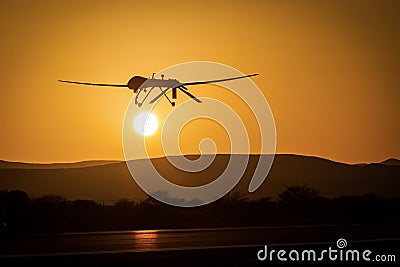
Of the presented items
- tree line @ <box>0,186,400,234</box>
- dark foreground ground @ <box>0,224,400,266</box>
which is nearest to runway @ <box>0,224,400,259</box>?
dark foreground ground @ <box>0,224,400,266</box>

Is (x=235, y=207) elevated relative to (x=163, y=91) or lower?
lower

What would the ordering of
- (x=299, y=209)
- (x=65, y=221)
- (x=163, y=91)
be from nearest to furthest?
1. (x=163, y=91)
2. (x=65, y=221)
3. (x=299, y=209)

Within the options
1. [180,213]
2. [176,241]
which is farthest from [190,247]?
[180,213]

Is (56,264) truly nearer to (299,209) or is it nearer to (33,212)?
(33,212)

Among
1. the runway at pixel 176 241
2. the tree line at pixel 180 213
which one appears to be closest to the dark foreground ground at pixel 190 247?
the runway at pixel 176 241

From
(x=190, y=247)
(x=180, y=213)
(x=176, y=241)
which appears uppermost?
(x=190, y=247)

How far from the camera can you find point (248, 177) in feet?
282

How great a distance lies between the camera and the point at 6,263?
74.0 feet

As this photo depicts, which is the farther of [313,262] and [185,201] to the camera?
[185,201]

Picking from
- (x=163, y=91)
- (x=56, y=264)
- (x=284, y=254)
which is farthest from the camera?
(x=163, y=91)

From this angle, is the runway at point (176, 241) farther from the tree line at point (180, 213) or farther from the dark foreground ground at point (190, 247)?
the tree line at point (180, 213)

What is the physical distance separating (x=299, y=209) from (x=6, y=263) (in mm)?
41269

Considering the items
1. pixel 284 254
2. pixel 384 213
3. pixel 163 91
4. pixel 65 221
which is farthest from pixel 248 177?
pixel 284 254

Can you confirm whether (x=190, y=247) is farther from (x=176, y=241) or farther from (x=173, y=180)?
(x=173, y=180)
